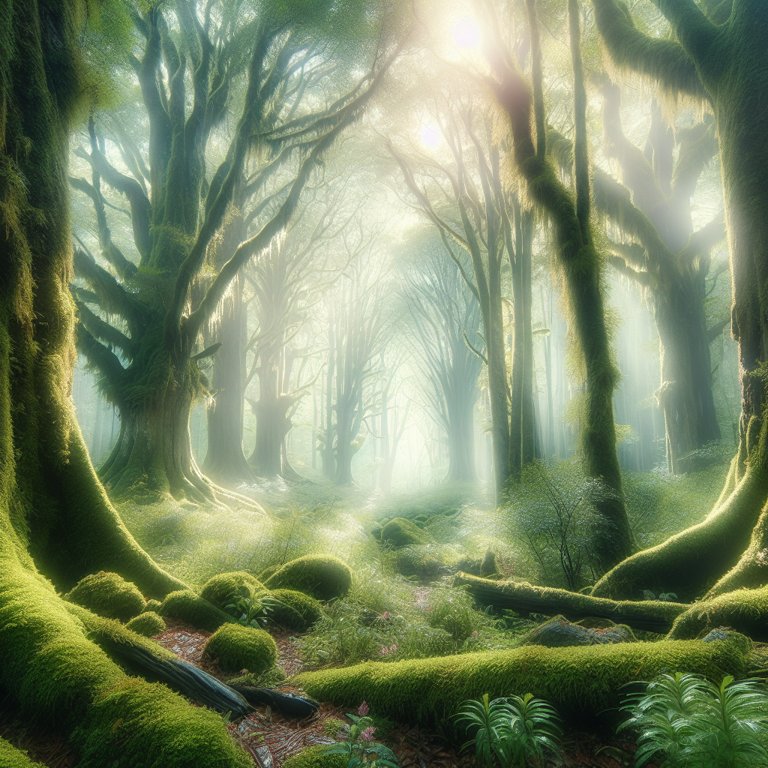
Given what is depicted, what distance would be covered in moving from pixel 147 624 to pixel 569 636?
10.7ft

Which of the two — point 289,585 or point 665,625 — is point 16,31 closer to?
point 289,585

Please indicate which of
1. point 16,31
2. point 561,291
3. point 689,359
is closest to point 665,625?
point 561,291

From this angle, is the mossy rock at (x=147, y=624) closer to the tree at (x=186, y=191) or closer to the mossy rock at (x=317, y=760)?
the mossy rock at (x=317, y=760)

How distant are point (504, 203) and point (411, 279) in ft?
36.5

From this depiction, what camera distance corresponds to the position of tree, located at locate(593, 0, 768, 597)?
464 cm

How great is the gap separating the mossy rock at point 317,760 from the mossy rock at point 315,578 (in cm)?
318

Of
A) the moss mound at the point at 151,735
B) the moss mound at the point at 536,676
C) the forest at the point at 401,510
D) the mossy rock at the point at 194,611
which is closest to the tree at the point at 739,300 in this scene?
the forest at the point at 401,510

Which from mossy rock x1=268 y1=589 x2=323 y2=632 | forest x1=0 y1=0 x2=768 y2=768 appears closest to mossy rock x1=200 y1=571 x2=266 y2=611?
forest x1=0 y1=0 x2=768 y2=768

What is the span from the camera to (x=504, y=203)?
11672 mm

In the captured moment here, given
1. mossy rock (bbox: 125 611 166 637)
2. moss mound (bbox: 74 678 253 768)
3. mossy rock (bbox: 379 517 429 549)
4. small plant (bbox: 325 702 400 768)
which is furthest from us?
mossy rock (bbox: 379 517 429 549)

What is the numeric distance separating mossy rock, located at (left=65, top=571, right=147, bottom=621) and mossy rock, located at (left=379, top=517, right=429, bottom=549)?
6.09 metres

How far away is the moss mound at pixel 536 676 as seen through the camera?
7.72 ft

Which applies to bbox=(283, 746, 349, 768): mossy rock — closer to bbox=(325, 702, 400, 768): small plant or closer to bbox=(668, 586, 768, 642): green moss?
bbox=(325, 702, 400, 768): small plant

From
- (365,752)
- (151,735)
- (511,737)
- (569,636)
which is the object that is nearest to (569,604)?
(569,636)
